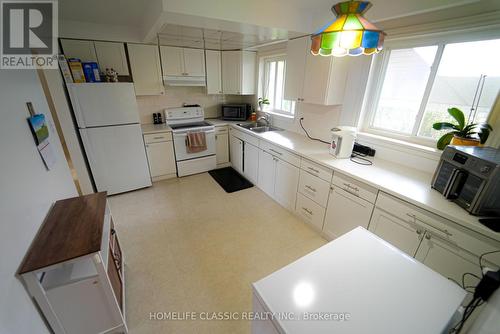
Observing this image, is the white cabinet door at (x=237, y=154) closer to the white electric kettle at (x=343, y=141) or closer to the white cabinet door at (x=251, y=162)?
the white cabinet door at (x=251, y=162)

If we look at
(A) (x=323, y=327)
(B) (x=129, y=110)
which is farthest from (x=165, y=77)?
(A) (x=323, y=327)

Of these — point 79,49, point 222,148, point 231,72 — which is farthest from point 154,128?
point 231,72

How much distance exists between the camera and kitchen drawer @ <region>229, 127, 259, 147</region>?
10.7ft

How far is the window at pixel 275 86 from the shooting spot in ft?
11.7

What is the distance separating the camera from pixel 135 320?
1.55 m

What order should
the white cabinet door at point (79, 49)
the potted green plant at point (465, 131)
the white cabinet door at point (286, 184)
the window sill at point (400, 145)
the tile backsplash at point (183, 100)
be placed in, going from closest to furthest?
the potted green plant at point (465, 131), the window sill at point (400, 145), the white cabinet door at point (286, 184), the white cabinet door at point (79, 49), the tile backsplash at point (183, 100)

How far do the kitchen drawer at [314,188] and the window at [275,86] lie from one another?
148 centimetres

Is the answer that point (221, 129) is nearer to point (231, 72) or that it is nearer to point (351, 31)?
point (231, 72)

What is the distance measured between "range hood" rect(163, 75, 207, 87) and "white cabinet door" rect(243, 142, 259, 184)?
145 centimetres

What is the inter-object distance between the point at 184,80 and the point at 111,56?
107 centimetres

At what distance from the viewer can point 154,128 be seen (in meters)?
3.44

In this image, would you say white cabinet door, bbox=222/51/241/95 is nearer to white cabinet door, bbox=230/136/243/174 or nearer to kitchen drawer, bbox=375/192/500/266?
white cabinet door, bbox=230/136/243/174

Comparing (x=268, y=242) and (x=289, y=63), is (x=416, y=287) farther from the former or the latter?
(x=289, y=63)

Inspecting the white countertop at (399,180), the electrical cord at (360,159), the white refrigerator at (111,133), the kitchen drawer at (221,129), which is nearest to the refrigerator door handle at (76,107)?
the white refrigerator at (111,133)
